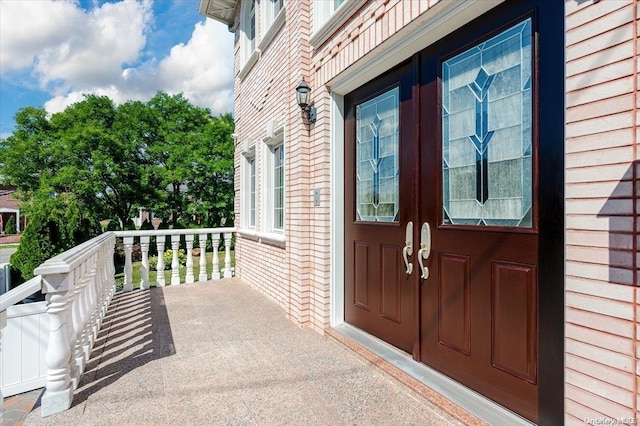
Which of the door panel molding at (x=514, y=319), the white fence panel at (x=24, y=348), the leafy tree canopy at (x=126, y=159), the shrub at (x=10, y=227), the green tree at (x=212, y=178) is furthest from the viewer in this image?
the shrub at (x=10, y=227)

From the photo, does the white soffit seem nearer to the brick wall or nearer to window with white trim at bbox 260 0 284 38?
the brick wall

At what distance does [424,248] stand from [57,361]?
261cm

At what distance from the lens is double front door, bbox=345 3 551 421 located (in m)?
1.87

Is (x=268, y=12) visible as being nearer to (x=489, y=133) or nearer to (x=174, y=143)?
(x=489, y=133)

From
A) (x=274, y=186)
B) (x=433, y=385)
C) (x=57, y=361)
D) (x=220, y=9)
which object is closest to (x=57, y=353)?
(x=57, y=361)

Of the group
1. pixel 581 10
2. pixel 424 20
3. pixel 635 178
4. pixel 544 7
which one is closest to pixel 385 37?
pixel 424 20

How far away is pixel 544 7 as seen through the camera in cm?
175

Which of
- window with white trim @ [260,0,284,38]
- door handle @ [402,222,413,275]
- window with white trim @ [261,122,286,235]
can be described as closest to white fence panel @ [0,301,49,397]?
window with white trim @ [261,122,286,235]

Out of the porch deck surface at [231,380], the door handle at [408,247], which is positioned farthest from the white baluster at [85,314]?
the door handle at [408,247]

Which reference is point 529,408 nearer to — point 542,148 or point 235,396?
point 542,148

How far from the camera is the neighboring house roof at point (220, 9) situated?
6200 millimetres

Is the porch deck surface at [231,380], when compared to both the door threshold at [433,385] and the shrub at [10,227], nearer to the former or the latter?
the door threshold at [433,385]

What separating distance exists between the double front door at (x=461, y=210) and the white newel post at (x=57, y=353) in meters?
2.35

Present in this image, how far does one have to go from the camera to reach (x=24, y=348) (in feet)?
10.3
